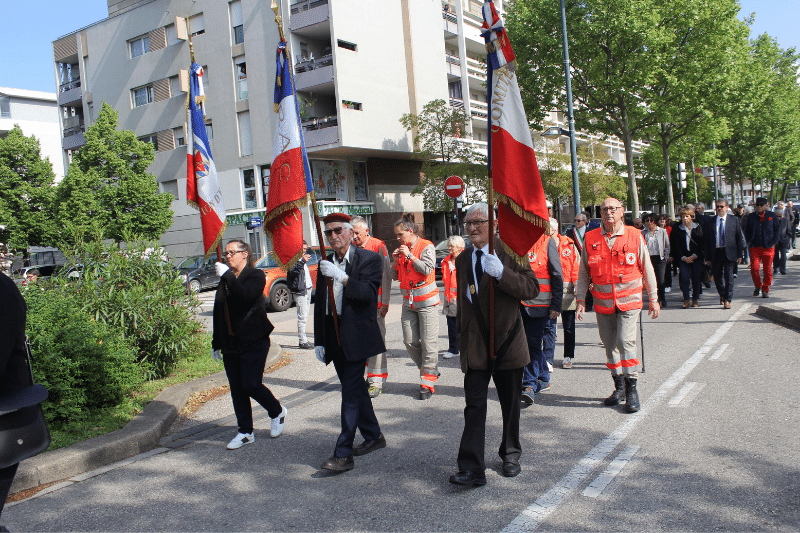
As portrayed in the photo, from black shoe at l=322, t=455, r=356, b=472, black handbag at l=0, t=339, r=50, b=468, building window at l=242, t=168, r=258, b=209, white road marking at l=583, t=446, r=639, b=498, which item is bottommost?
white road marking at l=583, t=446, r=639, b=498

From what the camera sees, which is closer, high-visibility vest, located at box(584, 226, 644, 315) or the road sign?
high-visibility vest, located at box(584, 226, 644, 315)

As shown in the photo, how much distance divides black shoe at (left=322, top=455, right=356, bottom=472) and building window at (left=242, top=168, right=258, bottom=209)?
28922 millimetres

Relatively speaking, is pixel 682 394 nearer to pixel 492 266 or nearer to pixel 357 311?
pixel 492 266

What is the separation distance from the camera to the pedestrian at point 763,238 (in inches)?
475

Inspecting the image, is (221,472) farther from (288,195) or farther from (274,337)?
(274,337)

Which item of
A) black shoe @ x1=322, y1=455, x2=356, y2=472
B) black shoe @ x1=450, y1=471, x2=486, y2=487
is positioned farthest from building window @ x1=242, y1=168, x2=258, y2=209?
black shoe @ x1=450, y1=471, x2=486, y2=487

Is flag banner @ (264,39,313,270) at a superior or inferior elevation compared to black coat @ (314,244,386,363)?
superior

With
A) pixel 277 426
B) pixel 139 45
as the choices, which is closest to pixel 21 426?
pixel 277 426

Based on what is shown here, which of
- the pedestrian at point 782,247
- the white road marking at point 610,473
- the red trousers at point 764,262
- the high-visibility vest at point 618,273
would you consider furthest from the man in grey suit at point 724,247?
the white road marking at point 610,473

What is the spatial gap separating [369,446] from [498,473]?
1115mm

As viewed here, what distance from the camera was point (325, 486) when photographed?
4.27 meters

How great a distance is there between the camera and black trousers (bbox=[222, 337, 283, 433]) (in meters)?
5.23

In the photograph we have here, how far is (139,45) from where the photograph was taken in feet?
121

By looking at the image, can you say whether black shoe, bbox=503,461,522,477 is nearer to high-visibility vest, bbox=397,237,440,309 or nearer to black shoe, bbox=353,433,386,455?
black shoe, bbox=353,433,386,455
